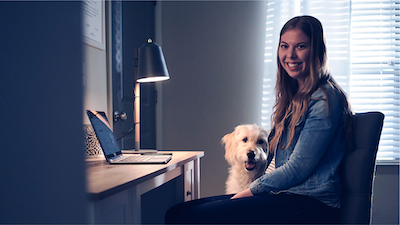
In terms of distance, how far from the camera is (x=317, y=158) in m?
0.91

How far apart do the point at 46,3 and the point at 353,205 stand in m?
1.04

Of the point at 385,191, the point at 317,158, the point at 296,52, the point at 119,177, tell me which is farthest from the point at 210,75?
the point at 385,191

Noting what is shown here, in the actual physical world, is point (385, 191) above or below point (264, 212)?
below

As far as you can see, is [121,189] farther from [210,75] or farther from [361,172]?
[210,75]

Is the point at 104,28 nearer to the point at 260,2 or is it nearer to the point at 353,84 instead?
the point at 260,2

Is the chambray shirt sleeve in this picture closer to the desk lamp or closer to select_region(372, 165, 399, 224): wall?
the desk lamp

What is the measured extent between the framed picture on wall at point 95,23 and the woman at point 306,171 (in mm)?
1166

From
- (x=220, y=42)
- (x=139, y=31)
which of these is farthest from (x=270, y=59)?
(x=139, y=31)

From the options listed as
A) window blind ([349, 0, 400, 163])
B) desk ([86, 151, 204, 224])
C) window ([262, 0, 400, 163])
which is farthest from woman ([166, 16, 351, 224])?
window blind ([349, 0, 400, 163])

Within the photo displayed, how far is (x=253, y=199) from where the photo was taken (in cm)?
92

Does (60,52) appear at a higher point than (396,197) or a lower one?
higher

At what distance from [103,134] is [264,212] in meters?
0.86

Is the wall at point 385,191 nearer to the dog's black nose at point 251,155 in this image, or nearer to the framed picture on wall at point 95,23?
the dog's black nose at point 251,155

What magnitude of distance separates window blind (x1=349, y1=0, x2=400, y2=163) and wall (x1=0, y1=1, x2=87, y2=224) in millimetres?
2561
